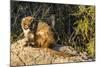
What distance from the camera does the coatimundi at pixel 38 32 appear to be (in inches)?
90.4

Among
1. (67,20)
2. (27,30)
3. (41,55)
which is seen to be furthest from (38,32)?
(67,20)

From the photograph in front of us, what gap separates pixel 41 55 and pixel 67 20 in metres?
0.49

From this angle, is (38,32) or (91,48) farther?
(91,48)

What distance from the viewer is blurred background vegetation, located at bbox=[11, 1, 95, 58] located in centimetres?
224

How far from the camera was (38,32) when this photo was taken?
234 centimetres

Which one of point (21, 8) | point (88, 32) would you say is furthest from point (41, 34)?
point (88, 32)

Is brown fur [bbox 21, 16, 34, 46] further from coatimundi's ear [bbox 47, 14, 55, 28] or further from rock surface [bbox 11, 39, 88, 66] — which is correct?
coatimundi's ear [bbox 47, 14, 55, 28]

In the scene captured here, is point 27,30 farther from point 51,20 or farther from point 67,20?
point 67,20

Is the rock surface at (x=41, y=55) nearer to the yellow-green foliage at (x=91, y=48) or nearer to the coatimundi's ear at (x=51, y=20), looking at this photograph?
the yellow-green foliage at (x=91, y=48)

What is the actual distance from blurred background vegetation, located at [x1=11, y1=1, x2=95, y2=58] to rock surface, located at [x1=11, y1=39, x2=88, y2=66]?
0.21 ft

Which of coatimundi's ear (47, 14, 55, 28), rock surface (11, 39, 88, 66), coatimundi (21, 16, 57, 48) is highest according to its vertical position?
coatimundi's ear (47, 14, 55, 28)

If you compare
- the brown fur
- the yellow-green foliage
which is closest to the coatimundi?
the brown fur
